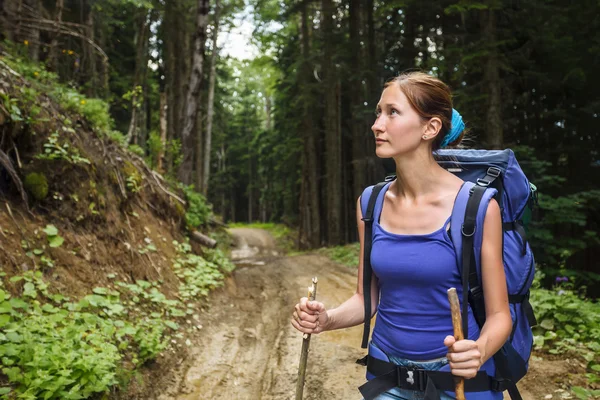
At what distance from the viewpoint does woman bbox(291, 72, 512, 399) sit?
6.02 feet

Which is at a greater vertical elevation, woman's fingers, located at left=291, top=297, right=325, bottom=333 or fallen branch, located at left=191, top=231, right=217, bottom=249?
woman's fingers, located at left=291, top=297, right=325, bottom=333

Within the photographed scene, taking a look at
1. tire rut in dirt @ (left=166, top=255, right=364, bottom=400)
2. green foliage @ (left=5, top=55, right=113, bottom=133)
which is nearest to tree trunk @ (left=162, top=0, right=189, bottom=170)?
green foliage @ (left=5, top=55, right=113, bottom=133)

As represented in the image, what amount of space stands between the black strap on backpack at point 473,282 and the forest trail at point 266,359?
118 inches

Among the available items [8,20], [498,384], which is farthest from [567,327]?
[8,20]

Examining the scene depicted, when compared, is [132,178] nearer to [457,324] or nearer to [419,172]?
[419,172]

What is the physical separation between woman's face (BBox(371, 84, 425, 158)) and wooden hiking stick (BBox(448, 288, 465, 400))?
73 cm

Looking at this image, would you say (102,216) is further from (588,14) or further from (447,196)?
(588,14)

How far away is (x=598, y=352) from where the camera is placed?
512 centimetres

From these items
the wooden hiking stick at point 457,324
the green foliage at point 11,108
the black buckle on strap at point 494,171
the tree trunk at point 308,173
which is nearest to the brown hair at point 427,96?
the black buckle on strap at point 494,171

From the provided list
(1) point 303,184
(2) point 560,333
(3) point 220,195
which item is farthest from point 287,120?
(3) point 220,195

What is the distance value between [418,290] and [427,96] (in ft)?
2.89

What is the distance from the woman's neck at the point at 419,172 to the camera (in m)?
2.09

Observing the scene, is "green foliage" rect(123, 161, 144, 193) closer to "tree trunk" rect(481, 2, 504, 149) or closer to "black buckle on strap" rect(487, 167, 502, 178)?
"tree trunk" rect(481, 2, 504, 149)

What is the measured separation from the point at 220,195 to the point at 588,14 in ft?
154
